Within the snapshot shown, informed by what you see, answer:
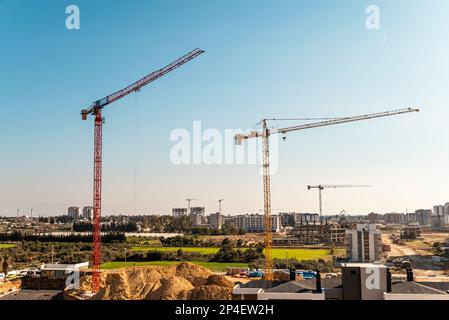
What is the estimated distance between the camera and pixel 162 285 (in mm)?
13945

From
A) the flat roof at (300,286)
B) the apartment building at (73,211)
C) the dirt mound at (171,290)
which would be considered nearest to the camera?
the flat roof at (300,286)

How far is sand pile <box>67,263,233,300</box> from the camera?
41.3 ft

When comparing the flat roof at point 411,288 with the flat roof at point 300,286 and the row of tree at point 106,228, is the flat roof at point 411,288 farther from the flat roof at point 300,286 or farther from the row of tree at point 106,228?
the row of tree at point 106,228

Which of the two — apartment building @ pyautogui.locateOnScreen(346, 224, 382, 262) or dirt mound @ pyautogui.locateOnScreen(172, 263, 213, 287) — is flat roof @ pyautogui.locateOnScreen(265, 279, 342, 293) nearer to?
dirt mound @ pyautogui.locateOnScreen(172, 263, 213, 287)

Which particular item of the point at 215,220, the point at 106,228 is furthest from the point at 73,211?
the point at 106,228

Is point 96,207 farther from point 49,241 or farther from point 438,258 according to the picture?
point 438,258

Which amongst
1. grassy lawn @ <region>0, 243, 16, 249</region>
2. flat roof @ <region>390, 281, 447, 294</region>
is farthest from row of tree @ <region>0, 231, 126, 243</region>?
flat roof @ <region>390, 281, 447, 294</region>

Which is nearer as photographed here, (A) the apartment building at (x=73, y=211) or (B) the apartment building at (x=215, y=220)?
(B) the apartment building at (x=215, y=220)

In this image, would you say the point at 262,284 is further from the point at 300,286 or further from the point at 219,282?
the point at 219,282

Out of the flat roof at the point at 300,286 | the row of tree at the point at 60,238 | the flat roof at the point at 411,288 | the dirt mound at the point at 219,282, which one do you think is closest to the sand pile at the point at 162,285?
the dirt mound at the point at 219,282

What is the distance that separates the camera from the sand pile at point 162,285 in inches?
496
